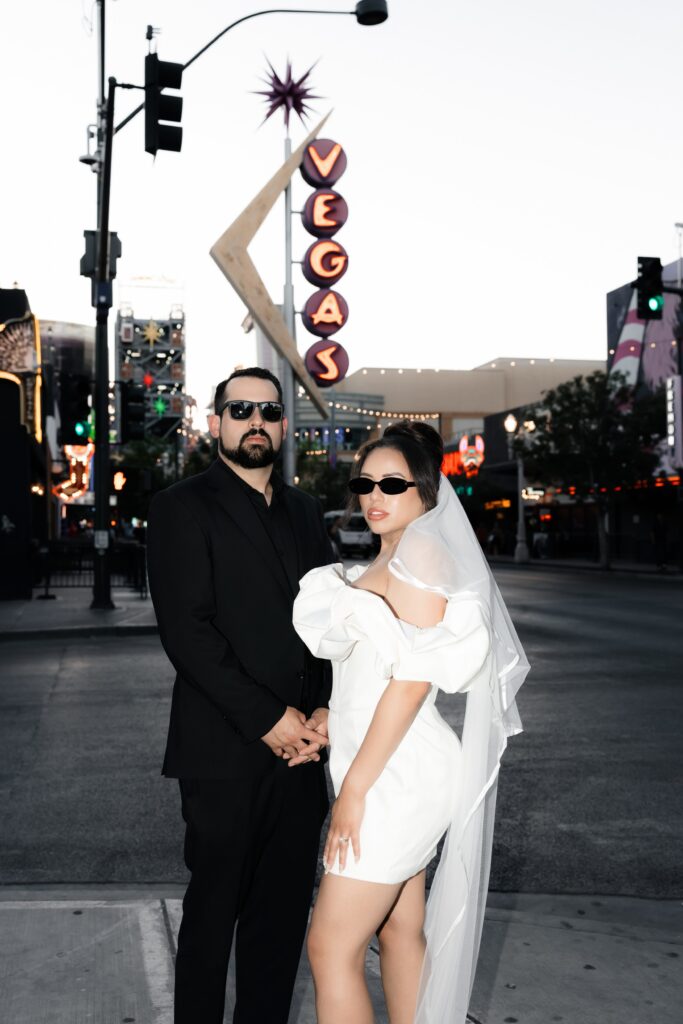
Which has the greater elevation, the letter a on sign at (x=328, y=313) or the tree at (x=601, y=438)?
the letter a on sign at (x=328, y=313)

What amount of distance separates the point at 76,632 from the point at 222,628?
44.3 ft

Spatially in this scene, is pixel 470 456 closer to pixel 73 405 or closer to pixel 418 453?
pixel 73 405

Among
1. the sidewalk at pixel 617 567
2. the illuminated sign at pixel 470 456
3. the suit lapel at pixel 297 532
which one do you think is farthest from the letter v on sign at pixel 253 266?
the illuminated sign at pixel 470 456

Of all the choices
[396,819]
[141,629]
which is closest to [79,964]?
[396,819]

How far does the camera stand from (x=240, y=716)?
292 centimetres

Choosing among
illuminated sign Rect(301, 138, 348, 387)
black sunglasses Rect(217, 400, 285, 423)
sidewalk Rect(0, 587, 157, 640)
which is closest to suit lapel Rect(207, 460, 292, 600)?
black sunglasses Rect(217, 400, 285, 423)

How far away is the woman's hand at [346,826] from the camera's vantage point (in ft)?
8.54

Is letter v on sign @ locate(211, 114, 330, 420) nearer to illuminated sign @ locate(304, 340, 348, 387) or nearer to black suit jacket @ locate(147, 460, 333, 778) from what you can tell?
illuminated sign @ locate(304, 340, 348, 387)

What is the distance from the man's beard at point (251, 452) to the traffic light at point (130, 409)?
15507 millimetres

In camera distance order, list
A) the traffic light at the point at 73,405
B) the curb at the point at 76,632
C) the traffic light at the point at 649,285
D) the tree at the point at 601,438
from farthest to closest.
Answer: the tree at the point at 601,438
the traffic light at the point at 649,285
the traffic light at the point at 73,405
the curb at the point at 76,632

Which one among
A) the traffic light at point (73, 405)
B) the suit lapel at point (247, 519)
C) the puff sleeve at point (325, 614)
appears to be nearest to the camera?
the puff sleeve at point (325, 614)

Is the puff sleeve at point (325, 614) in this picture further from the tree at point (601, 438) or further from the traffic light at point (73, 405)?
the tree at point (601, 438)

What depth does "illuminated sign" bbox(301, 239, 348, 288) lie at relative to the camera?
33531mm

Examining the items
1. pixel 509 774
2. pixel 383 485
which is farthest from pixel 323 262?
pixel 383 485
